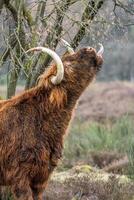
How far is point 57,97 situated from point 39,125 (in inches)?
16.1

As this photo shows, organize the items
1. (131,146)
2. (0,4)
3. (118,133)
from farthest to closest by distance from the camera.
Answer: (118,133), (131,146), (0,4)

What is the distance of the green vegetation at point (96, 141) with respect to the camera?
1848 cm

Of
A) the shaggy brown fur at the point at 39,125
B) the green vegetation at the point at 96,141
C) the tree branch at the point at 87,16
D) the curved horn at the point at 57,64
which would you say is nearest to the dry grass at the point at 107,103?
the green vegetation at the point at 96,141

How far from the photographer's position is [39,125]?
27.2ft

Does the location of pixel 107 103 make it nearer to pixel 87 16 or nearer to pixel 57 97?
pixel 87 16

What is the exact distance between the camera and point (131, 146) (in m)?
13.9

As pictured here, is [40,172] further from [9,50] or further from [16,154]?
[9,50]

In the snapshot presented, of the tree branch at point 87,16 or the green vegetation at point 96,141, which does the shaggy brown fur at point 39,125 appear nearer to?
the tree branch at point 87,16

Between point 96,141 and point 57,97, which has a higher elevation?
point 57,97

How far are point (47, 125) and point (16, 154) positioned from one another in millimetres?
530

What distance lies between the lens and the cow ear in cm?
831

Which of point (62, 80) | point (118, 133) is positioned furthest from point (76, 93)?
point (118, 133)

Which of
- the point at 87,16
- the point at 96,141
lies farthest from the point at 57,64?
the point at 96,141

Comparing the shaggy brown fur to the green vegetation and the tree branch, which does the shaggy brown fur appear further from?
the green vegetation
